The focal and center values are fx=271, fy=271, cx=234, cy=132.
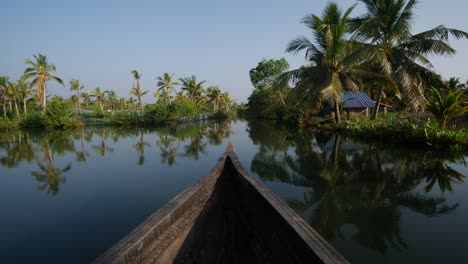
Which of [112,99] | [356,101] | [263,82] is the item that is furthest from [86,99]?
[356,101]

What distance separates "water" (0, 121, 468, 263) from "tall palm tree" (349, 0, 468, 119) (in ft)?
18.8

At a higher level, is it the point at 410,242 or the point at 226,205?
the point at 226,205

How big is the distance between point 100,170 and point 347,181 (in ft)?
26.0

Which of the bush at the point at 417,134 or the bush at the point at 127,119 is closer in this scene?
the bush at the point at 417,134

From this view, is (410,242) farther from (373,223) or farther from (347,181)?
(347,181)

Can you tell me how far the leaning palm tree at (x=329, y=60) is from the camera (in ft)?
49.8

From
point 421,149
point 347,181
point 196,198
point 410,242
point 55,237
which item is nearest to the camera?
point 196,198

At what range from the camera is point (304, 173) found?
313 inches

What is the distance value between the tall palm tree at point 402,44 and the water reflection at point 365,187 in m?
5.91

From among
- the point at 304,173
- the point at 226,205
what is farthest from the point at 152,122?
the point at 226,205

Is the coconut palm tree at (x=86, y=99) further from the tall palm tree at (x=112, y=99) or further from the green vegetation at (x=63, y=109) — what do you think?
the green vegetation at (x=63, y=109)

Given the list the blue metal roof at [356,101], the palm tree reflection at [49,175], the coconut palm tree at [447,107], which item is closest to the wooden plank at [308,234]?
the palm tree reflection at [49,175]

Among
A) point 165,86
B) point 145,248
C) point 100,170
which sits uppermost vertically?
point 165,86

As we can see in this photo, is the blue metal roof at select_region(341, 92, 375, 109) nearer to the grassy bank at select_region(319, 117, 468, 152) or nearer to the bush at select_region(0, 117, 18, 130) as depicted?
the grassy bank at select_region(319, 117, 468, 152)
